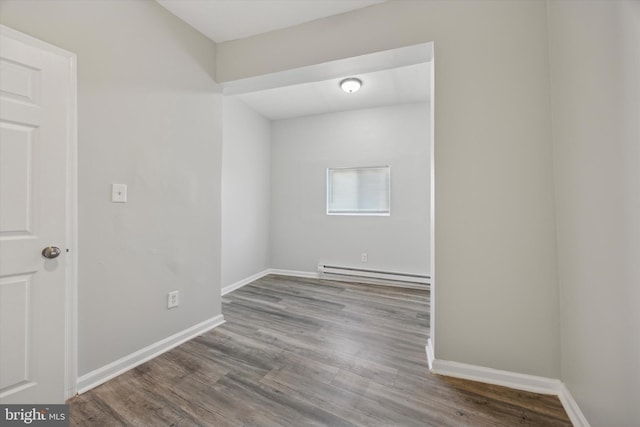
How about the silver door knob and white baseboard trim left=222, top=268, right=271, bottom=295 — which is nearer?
the silver door knob

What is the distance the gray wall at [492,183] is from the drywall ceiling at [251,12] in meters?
0.54

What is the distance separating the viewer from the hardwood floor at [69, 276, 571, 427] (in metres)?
1.43

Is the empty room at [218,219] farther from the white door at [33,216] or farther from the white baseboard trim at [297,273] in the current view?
the white baseboard trim at [297,273]

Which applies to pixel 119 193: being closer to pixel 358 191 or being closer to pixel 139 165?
pixel 139 165

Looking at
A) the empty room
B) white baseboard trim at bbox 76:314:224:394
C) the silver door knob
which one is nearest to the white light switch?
the empty room

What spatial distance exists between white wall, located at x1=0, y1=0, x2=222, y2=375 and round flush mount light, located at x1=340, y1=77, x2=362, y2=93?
1.48 meters

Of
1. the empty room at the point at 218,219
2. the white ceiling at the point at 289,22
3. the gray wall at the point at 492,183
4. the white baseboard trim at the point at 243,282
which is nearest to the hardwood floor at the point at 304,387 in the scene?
the empty room at the point at 218,219

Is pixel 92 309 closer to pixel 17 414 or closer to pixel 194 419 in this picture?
pixel 17 414

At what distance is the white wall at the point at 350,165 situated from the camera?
3912 millimetres

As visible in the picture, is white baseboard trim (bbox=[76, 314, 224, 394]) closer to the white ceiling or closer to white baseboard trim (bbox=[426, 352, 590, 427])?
white baseboard trim (bbox=[426, 352, 590, 427])

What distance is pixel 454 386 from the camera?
169 cm

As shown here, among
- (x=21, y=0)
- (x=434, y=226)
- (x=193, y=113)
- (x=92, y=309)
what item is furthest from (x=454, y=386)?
(x=21, y=0)

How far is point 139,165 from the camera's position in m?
1.94

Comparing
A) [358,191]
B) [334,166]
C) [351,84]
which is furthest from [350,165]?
[351,84]
